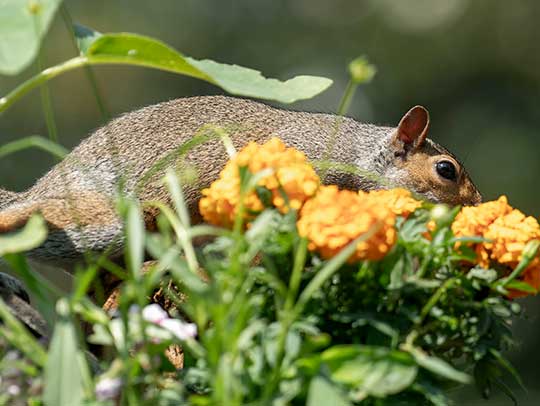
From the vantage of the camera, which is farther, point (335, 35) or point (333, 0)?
point (333, 0)

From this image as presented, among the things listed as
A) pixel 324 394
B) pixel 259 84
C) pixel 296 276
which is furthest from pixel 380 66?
pixel 324 394

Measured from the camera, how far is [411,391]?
136 centimetres

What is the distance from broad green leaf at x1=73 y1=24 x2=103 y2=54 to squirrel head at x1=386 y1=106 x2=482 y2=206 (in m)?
1.82

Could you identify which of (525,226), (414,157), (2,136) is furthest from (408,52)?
(525,226)

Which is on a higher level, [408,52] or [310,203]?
[310,203]

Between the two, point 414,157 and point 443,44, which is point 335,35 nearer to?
point 443,44

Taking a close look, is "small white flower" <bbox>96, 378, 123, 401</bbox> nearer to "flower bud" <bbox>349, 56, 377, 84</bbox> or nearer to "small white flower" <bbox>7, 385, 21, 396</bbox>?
"small white flower" <bbox>7, 385, 21, 396</bbox>

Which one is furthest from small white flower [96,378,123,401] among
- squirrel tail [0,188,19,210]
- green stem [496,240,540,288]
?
squirrel tail [0,188,19,210]

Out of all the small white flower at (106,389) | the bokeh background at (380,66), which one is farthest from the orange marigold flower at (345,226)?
the bokeh background at (380,66)

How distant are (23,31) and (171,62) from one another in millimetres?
204

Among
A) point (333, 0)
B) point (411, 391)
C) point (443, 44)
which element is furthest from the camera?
point (333, 0)

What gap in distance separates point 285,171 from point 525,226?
0.37 metres

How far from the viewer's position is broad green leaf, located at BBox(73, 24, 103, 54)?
164 cm

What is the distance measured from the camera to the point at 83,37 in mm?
1700
